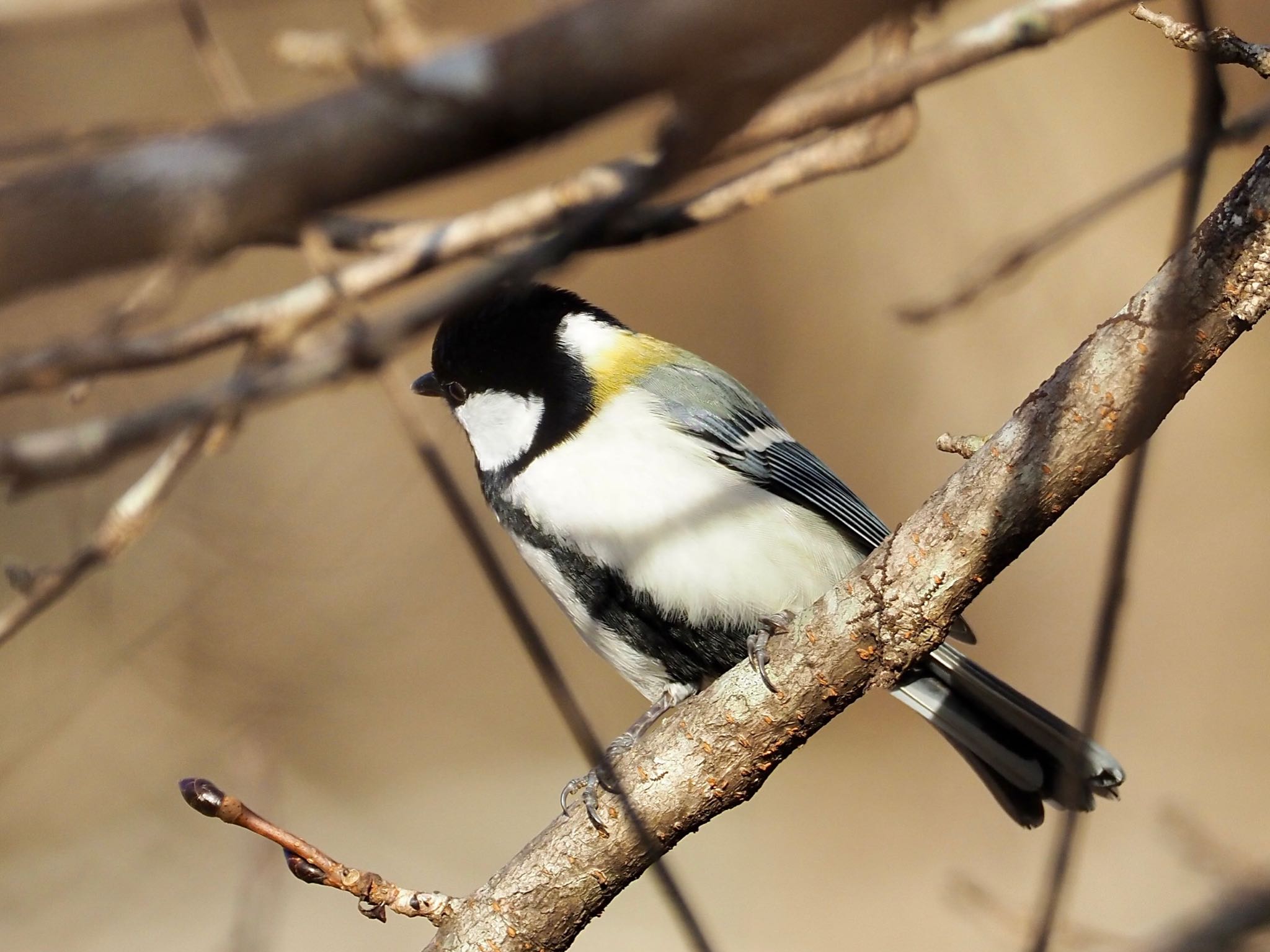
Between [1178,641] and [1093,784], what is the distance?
12.3 feet

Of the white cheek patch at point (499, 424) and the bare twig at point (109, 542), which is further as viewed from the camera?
the white cheek patch at point (499, 424)

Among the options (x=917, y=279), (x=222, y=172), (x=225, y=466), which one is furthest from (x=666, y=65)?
(x=917, y=279)

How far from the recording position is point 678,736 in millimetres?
1672

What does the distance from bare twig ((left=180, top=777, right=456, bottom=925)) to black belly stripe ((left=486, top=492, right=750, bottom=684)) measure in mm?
668

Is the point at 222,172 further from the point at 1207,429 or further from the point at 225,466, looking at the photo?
the point at 1207,429

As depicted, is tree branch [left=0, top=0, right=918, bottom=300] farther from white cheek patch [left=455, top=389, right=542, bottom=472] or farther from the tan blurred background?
the tan blurred background

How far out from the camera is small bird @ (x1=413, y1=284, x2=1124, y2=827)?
2.12m

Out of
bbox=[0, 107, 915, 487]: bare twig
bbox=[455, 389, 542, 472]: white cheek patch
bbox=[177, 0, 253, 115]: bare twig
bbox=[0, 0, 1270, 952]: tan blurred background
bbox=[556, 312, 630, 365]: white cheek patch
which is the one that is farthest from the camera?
bbox=[0, 0, 1270, 952]: tan blurred background

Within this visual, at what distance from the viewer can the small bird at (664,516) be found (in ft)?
6.95

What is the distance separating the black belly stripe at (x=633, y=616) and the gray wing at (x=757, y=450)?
0.34 meters

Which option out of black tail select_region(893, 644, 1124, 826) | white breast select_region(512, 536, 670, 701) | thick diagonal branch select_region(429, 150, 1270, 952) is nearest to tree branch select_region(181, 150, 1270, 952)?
thick diagonal branch select_region(429, 150, 1270, 952)

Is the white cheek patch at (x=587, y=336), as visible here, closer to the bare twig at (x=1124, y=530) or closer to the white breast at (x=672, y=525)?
the white breast at (x=672, y=525)

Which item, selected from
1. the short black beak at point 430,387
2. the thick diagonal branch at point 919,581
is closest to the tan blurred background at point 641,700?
the short black beak at point 430,387

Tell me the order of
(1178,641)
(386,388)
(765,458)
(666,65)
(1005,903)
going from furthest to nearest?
(1178,641) → (1005,903) → (765,458) → (386,388) → (666,65)
